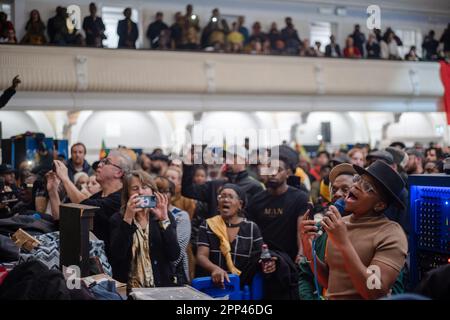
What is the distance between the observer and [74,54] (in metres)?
13.0

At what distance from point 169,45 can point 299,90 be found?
11.6ft

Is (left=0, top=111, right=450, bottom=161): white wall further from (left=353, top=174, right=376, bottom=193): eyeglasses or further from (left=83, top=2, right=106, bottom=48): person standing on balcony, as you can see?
(left=353, top=174, right=376, bottom=193): eyeglasses

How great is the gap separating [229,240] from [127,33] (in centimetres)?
1007

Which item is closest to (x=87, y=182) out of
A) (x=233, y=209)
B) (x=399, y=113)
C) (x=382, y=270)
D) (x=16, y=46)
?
(x=233, y=209)

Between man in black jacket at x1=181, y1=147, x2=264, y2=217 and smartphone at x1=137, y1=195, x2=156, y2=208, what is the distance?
6.03 feet

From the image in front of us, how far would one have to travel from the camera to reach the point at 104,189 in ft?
15.2

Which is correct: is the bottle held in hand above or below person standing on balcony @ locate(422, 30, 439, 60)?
below

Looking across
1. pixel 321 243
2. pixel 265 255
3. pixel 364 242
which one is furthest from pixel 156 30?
pixel 364 242

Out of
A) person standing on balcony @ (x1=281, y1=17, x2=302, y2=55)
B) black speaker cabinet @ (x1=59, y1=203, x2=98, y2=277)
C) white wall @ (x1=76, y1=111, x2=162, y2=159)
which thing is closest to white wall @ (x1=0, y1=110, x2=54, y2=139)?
white wall @ (x1=76, y1=111, x2=162, y2=159)

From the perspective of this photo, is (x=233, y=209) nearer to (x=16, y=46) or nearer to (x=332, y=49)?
(x=16, y=46)

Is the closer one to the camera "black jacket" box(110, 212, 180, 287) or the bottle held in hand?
"black jacket" box(110, 212, 180, 287)

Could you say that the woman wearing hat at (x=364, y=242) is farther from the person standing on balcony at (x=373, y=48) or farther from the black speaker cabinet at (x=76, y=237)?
the person standing on balcony at (x=373, y=48)

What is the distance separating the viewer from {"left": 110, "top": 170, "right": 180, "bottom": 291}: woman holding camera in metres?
3.76

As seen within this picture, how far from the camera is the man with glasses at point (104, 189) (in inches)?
169
